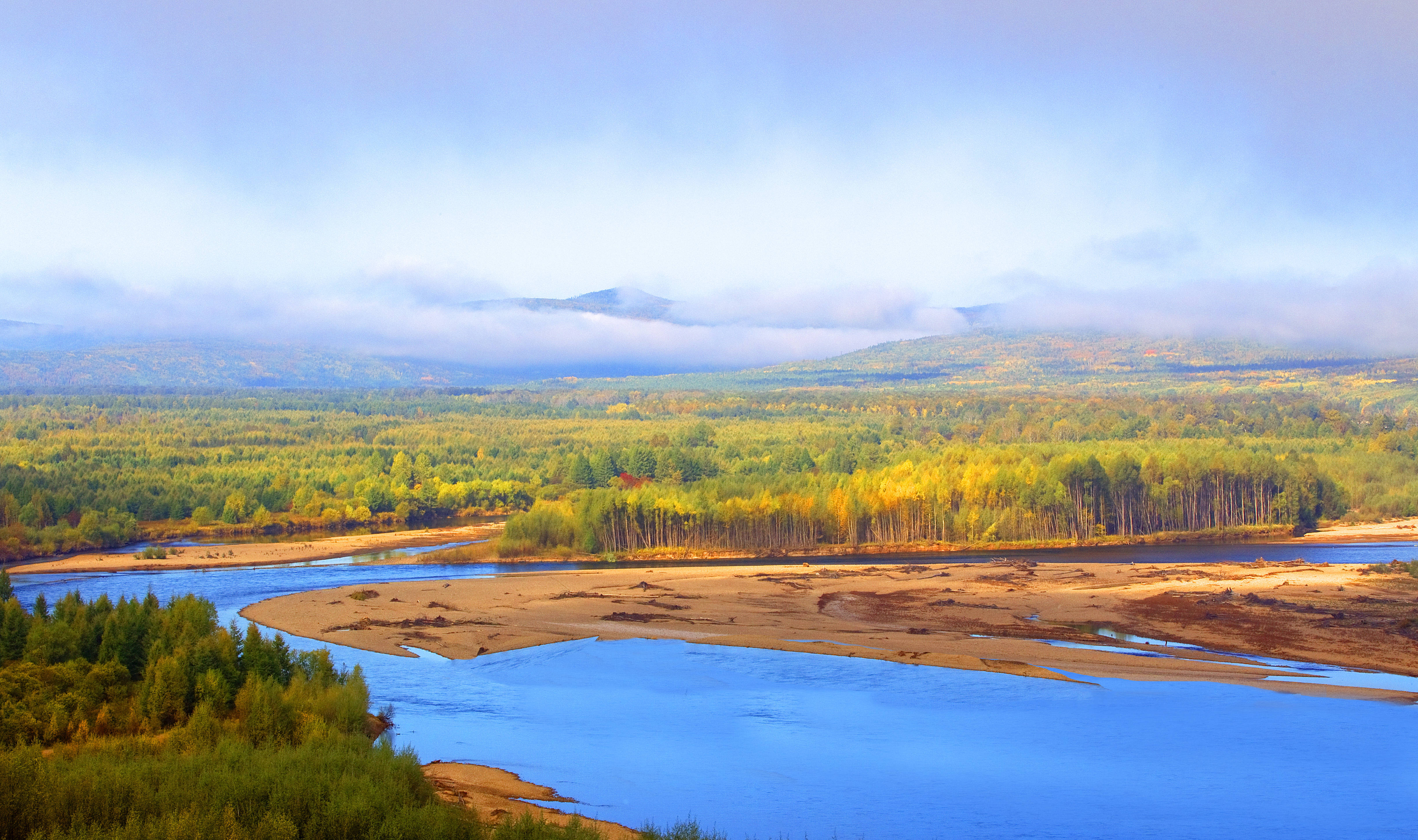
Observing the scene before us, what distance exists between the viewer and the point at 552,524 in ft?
311

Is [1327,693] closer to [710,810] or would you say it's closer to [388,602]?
[710,810]

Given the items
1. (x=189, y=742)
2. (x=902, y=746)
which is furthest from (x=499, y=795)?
(x=902, y=746)

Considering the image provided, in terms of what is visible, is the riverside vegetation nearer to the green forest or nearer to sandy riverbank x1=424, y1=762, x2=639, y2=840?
sandy riverbank x1=424, y1=762, x2=639, y2=840

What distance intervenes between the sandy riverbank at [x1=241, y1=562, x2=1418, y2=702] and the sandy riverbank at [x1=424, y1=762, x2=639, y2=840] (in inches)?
752

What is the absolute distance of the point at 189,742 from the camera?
26.1 m

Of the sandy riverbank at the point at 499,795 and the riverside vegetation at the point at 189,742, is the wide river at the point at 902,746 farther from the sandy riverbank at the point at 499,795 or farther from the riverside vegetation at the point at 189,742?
the riverside vegetation at the point at 189,742

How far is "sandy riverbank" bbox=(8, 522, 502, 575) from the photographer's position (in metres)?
83.3

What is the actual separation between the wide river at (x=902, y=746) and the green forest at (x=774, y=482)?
4893 centimetres

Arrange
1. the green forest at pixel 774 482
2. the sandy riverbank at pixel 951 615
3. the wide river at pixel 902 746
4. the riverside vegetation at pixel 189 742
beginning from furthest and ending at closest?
the green forest at pixel 774 482
the sandy riverbank at pixel 951 615
the wide river at pixel 902 746
the riverside vegetation at pixel 189 742

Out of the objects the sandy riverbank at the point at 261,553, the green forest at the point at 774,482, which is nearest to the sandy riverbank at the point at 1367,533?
the green forest at the point at 774,482

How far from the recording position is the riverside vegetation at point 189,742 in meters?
19.2

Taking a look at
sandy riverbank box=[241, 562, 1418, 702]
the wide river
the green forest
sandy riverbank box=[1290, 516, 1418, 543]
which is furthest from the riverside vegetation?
sandy riverbank box=[1290, 516, 1418, 543]

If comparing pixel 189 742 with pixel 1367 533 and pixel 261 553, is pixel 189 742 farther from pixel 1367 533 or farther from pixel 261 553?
pixel 1367 533

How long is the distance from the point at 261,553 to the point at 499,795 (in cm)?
7505
